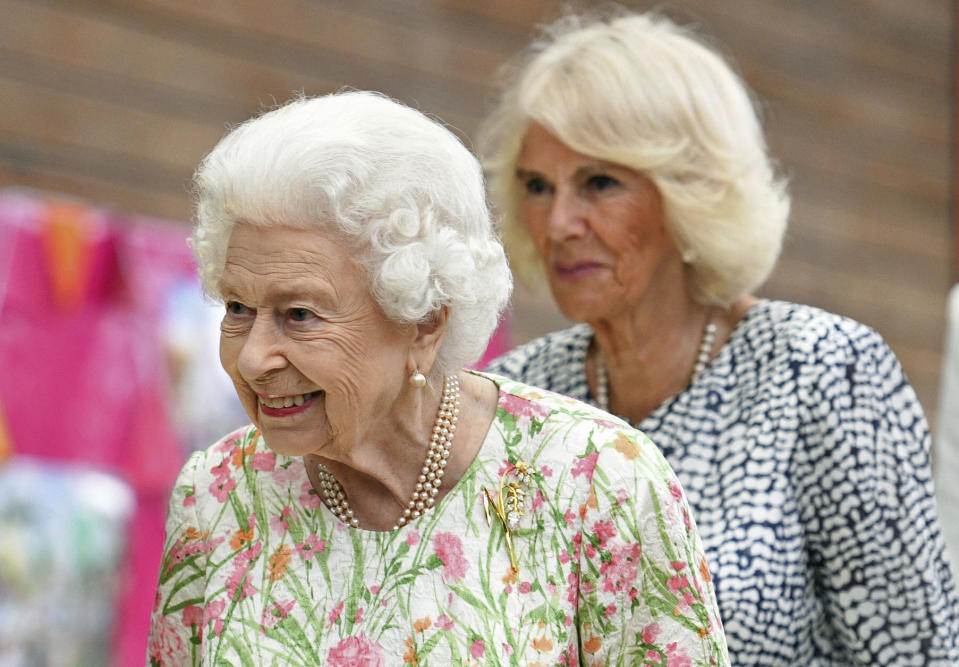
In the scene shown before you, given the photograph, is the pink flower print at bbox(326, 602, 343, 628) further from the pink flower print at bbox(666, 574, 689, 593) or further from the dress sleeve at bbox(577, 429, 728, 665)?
the pink flower print at bbox(666, 574, 689, 593)

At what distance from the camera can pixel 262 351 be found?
1786 mm

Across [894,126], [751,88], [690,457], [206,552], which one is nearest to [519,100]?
[690,457]

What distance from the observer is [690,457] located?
2.61 m

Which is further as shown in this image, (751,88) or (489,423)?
(751,88)

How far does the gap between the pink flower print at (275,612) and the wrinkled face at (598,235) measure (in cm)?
99

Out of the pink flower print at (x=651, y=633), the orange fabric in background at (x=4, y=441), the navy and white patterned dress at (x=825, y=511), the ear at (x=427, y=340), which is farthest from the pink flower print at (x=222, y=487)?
the orange fabric in background at (x=4, y=441)

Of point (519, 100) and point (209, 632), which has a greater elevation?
point (519, 100)

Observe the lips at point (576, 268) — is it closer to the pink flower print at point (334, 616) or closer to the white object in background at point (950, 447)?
the white object in background at point (950, 447)

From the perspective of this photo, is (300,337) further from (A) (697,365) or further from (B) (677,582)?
(A) (697,365)

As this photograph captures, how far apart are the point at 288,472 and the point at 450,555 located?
296 mm

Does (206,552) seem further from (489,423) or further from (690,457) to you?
(690,457)

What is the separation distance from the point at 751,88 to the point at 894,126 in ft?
3.42

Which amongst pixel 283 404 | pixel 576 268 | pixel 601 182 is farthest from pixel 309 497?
pixel 601 182

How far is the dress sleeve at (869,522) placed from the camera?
8.02 feet
